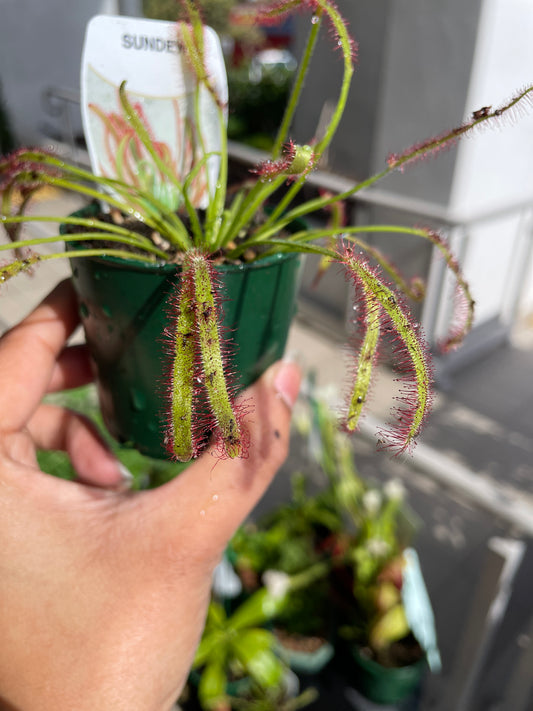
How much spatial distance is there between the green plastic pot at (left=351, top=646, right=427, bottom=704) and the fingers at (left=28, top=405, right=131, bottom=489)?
66 centimetres

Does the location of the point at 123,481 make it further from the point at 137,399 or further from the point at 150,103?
the point at 150,103

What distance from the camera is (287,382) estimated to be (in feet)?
1.80

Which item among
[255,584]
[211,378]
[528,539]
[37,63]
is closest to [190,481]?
[211,378]

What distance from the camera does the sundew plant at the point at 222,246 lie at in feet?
1.15

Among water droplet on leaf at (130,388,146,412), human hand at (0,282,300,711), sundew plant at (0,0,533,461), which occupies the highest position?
sundew plant at (0,0,533,461)

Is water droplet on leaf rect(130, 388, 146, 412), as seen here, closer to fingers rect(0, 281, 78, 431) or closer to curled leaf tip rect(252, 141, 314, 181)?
fingers rect(0, 281, 78, 431)

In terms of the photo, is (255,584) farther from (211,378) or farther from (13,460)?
(211,378)

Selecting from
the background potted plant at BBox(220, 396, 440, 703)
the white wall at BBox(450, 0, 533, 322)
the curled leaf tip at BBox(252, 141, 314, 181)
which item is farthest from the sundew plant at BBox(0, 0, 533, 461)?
the white wall at BBox(450, 0, 533, 322)

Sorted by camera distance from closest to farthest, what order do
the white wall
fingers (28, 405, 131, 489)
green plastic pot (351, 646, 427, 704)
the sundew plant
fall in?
the sundew plant < fingers (28, 405, 131, 489) < green plastic pot (351, 646, 427, 704) < the white wall

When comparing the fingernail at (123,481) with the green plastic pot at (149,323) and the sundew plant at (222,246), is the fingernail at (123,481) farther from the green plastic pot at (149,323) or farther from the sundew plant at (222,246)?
the sundew plant at (222,246)

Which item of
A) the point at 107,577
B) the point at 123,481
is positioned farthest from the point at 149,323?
the point at 123,481

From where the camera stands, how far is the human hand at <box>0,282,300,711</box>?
43 centimetres

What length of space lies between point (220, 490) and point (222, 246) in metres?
0.22

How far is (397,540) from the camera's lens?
112cm
